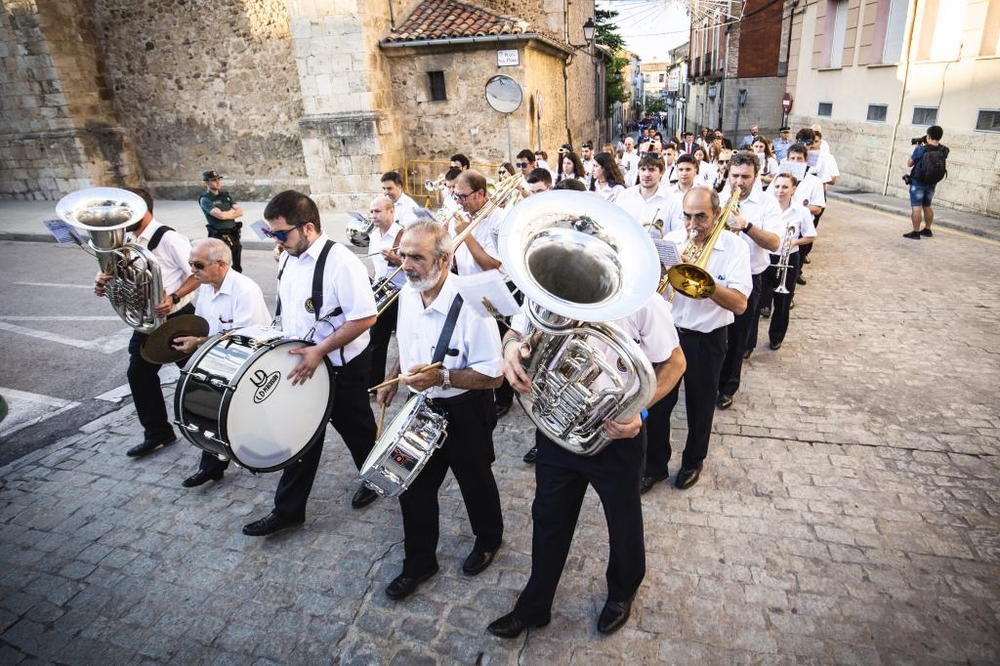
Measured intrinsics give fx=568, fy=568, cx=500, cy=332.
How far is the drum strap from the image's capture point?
282cm

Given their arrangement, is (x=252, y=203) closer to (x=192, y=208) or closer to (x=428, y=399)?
(x=192, y=208)

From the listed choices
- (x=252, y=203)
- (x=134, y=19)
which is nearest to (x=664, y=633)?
(x=252, y=203)

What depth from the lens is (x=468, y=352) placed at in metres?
2.87

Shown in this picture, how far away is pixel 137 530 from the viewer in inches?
150

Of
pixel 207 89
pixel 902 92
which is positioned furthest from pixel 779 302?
pixel 207 89

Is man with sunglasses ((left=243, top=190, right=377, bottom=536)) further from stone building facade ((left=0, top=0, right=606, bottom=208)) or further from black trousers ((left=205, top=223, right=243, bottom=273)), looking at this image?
stone building facade ((left=0, top=0, right=606, bottom=208))

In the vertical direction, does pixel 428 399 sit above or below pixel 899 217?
above

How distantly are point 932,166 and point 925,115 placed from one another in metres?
5.01

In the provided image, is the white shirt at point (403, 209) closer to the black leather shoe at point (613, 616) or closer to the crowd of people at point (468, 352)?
the crowd of people at point (468, 352)

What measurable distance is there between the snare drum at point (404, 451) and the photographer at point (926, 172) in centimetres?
1073

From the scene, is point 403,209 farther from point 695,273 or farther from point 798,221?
point 798,221

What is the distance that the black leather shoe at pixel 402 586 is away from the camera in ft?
10.2

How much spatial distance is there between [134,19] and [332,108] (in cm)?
644

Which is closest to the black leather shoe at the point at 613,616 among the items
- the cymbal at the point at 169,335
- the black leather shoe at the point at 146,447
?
the cymbal at the point at 169,335
